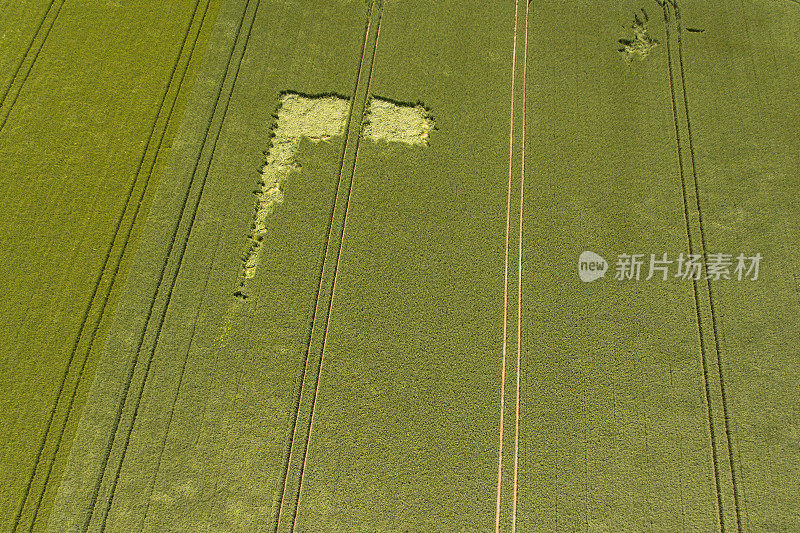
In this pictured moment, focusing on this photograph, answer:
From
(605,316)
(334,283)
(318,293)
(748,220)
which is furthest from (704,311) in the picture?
(318,293)

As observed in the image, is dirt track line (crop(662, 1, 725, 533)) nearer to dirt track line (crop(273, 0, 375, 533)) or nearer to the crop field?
the crop field

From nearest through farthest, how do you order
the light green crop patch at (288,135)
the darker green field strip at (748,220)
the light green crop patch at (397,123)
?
the darker green field strip at (748,220)
the light green crop patch at (288,135)
the light green crop patch at (397,123)

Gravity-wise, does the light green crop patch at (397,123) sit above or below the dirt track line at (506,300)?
above

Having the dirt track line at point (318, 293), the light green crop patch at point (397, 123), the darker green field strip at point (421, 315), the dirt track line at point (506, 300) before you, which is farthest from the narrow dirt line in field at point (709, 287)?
the dirt track line at point (318, 293)

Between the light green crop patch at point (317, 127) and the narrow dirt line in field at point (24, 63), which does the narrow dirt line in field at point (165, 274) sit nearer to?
the light green crop patch at point (317, 127)

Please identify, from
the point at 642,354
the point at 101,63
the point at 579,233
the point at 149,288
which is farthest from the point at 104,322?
the point at 642,354

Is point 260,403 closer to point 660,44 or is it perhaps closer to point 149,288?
point 149,288

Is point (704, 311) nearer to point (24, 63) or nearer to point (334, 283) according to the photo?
point (334, 283)
